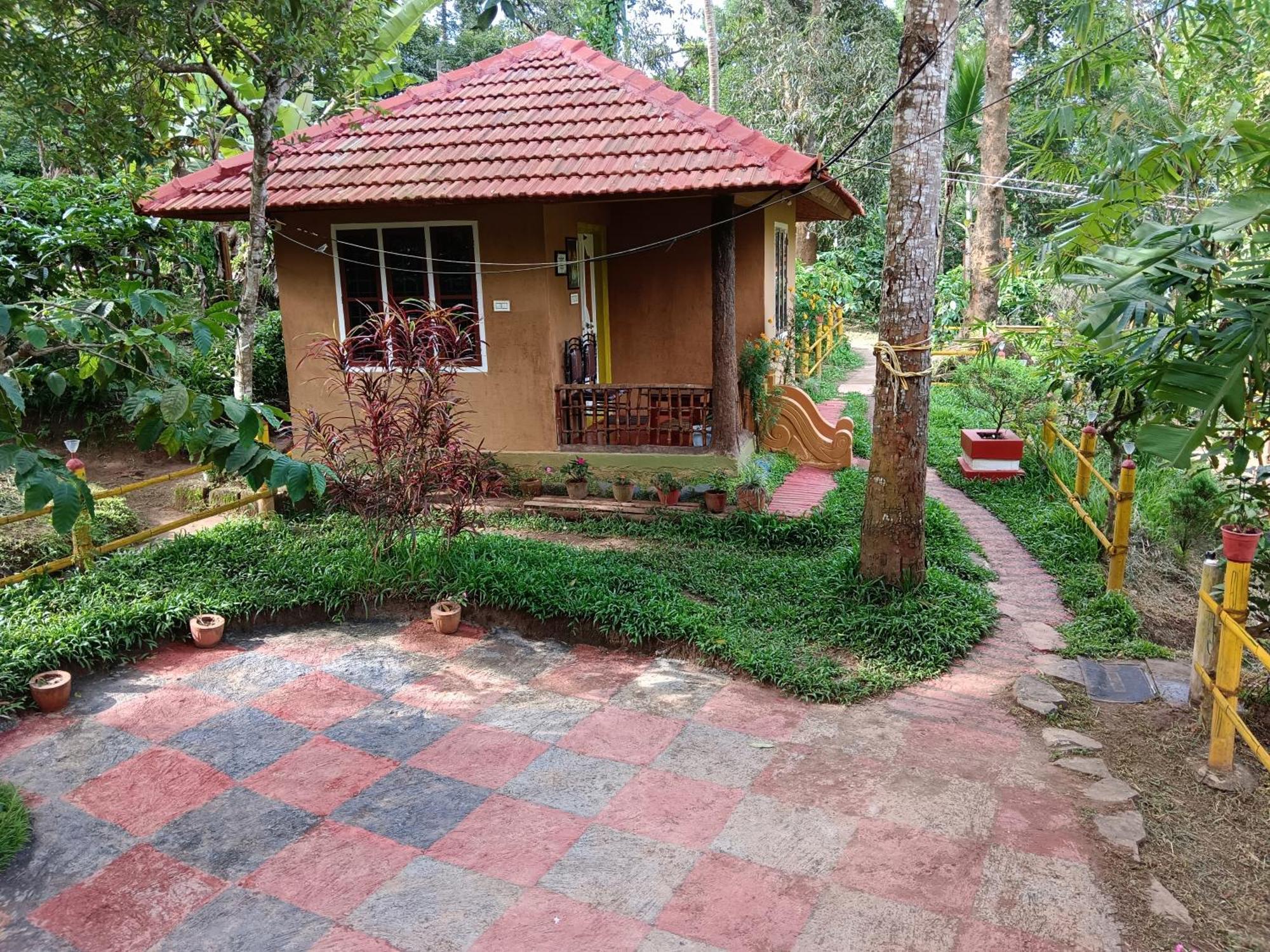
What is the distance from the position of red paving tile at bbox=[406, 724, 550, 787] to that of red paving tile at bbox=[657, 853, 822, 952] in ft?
3.94

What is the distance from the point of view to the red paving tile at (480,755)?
4.52 meters

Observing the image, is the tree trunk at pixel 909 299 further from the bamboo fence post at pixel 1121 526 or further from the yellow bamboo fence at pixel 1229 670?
the yellow bamboo fence at pixel 1229 670

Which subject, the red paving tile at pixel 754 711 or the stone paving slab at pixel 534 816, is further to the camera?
the red paving tile at pixel 754 711

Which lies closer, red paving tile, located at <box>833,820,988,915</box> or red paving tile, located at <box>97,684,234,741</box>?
red paving tile, located at <box>833,820,988,915</box>

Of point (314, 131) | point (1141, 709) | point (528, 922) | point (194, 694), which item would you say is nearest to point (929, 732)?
point (1141, 709)

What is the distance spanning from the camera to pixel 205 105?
10203 millimetres

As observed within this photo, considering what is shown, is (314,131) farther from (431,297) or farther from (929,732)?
(929,732)

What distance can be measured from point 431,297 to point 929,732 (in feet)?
21.8

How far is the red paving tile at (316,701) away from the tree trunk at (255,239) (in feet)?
9.70

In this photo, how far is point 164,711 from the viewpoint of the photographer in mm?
5203

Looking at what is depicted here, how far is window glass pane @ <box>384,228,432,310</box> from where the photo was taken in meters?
9.39

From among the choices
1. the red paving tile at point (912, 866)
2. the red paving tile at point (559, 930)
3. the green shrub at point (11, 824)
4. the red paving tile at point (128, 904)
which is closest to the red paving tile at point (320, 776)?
the red paving tile at point (128, 904)

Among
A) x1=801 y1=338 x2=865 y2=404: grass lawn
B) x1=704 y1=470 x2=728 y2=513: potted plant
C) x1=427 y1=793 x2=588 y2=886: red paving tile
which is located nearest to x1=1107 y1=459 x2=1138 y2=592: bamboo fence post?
x1=704 y1=470 x2=728 y2=513: potted plant

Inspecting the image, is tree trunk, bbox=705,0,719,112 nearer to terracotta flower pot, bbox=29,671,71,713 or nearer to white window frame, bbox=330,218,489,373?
white window frame, bbox=330,218,489,373
